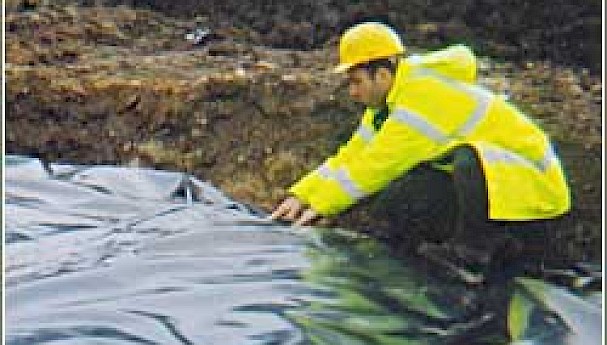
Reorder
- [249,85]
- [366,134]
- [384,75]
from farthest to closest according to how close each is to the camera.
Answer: [249,85] < [366,134] < [384,75]

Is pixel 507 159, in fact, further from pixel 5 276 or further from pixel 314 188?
pixel 5 276

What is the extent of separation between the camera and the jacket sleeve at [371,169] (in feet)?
10.4

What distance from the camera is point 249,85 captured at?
505cm

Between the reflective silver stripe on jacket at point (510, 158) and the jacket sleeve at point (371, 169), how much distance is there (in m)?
0.14

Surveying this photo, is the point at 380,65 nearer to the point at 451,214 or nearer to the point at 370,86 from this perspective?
the point at 370,86

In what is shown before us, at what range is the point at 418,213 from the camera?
3449 mm

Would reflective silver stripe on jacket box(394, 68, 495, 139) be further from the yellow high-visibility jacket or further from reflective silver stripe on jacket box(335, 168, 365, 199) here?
reflective silver stripe on jacket box(335, 168, 365, 199)

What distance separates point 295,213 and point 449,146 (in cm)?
44

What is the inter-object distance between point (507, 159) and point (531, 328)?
609 mm

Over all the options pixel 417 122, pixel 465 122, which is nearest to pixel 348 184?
pixel 417 122

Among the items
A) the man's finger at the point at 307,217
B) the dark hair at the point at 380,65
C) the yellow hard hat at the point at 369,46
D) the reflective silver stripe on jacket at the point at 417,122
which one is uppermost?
the yellow hard hat at the point at 369,46

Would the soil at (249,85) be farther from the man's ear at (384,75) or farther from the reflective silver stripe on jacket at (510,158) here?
the man's ear at (384,75)

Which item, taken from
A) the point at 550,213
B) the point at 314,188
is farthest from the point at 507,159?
the point at 314,188

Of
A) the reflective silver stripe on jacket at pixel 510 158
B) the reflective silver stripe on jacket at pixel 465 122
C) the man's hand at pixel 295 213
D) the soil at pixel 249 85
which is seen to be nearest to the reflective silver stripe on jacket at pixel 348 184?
the man's hand at pixel 295 213
